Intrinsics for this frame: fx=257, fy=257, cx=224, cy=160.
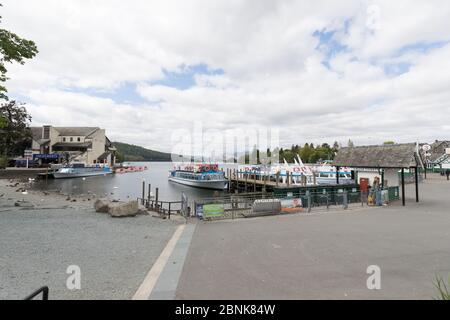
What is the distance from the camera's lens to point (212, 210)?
15320mm

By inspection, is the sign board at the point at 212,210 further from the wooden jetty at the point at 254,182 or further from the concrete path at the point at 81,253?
the wooden jetty at the point at 254,182

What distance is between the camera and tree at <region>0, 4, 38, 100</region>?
14508 mm

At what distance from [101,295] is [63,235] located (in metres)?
7.22

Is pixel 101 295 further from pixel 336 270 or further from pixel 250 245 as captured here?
pixel 336 270

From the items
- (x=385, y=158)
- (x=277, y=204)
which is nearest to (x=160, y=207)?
(x=277, y=204)

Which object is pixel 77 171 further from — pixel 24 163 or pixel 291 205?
pixel 291 205

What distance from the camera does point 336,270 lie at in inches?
267

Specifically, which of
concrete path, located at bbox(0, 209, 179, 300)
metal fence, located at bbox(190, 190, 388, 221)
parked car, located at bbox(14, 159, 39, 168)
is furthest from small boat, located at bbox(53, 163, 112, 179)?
metal fence, located at bbox(190, 190, 388, 221)

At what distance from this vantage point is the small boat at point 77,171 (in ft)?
247

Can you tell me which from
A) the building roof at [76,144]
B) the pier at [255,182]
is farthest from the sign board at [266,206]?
the building roof at [76,144]

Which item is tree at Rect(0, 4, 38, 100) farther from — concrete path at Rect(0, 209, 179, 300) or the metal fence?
the metal fence
